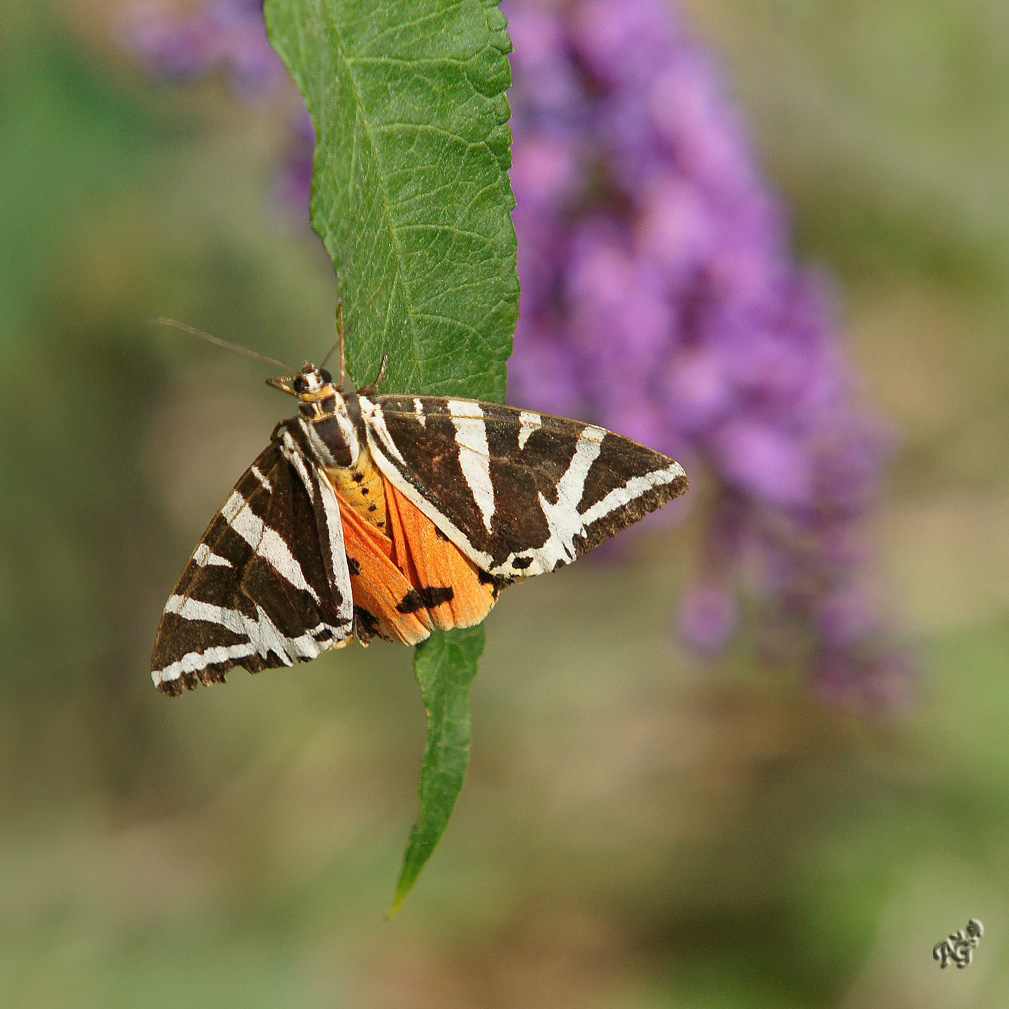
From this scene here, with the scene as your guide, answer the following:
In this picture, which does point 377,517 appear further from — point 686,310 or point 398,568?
point 686,310

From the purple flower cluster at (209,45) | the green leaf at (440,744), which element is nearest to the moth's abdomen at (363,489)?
the green leaf at (440,744)

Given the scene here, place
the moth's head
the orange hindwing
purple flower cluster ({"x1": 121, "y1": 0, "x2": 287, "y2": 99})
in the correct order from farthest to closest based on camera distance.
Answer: purple flower cluster ({"x1": 121, "y1": 0, "x2": 287, "y2": 99}) → the moth's head → the orange hindwing

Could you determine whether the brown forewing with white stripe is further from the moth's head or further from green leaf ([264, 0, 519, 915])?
green leaf ([264, 0, 519, 915])

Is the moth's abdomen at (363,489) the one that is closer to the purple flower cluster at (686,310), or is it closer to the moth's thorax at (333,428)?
the moth's thorax at (333,428)

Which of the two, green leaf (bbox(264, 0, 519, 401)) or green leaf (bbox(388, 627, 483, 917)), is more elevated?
green leaf (bbox(264, 0, 519, 401))

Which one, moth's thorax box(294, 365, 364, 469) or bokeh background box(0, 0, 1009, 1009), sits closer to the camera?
moth's thorax box(294, 365, 364, 469)

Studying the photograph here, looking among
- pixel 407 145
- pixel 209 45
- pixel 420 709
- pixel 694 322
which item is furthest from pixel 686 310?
pixel 420 709

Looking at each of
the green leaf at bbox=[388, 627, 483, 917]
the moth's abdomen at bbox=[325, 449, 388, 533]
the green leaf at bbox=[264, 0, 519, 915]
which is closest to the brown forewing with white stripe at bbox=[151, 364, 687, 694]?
the moth's abdomen at bbox=[325, 449, 388, 533]
